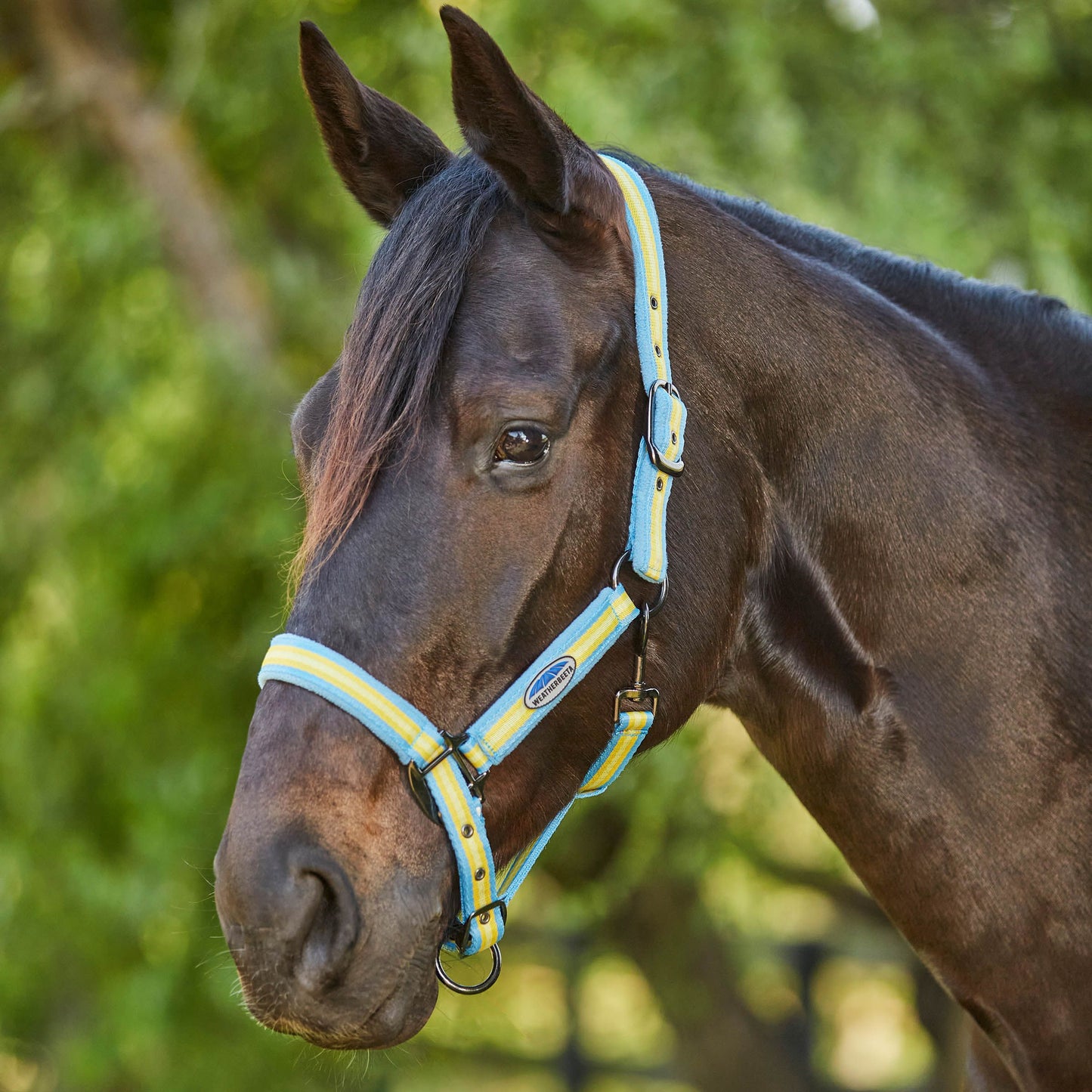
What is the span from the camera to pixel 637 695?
5.42ft

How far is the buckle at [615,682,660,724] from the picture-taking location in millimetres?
1649

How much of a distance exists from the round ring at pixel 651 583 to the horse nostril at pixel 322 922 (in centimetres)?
52

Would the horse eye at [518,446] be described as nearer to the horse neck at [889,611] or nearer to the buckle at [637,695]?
the horse neck at [889,611]

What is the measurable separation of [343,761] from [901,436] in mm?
963

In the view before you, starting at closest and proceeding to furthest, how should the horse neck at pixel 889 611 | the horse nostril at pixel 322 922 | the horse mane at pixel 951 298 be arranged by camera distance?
the horse nostril at pixel 322 922 → the horse neck at pixel 889 611 → the horse mane at pixel 951 298

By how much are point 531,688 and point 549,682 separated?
3 centimetres

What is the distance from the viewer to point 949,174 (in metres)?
4.30

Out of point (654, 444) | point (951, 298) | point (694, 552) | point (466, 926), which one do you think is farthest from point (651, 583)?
point (951, 298)

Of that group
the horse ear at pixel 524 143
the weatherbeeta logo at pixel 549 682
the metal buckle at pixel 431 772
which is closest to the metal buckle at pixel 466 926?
the metal buckle at pixel 431 772

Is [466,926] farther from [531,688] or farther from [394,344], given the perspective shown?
[394,344]

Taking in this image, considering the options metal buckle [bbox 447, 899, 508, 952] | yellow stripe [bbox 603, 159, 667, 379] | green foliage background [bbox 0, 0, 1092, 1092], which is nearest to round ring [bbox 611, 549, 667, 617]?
yellow stripe [bbox 603, 159, 667, 379]

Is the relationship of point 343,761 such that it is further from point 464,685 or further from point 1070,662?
point 1070,662

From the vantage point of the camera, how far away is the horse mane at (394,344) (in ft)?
4.99

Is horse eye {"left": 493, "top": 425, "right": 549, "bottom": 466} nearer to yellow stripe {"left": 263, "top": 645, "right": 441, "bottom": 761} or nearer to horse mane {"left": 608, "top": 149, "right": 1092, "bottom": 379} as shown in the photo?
yellow stripe {"left": 263, "top": 645, "right": 441, "bottom": 761}
